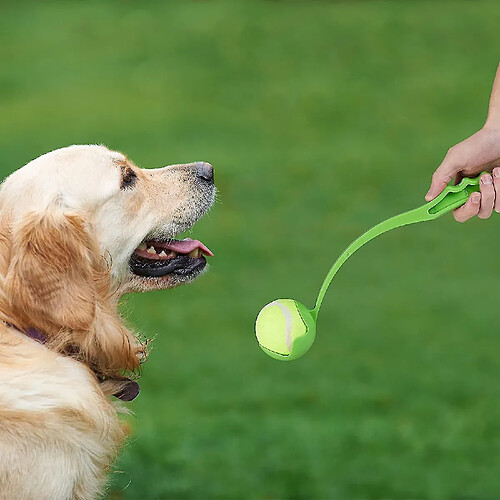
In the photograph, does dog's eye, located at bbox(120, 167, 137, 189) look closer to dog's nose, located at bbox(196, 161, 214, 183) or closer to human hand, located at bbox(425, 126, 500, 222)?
dog's nose, located at bbox(196, 161, 214, 183)

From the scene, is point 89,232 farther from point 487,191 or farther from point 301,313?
point 487,191

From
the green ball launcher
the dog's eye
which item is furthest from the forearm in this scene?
the dog's eye

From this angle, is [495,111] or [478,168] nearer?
[478,168]

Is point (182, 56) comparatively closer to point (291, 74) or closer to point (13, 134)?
point (291, 74)

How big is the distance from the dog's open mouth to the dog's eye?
0.83ft

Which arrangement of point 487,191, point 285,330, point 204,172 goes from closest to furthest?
1. point 487,191
2. point 285,330
3. point 204,172

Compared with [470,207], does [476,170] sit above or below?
above

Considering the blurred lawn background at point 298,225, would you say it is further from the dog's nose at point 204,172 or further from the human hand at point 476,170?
the human hand at point 476,170

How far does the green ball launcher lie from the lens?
3.88m

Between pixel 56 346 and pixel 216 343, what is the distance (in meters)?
4.68

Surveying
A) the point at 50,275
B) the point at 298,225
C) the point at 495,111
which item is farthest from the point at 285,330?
the point at 298,225

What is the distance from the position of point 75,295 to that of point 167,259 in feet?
2.07

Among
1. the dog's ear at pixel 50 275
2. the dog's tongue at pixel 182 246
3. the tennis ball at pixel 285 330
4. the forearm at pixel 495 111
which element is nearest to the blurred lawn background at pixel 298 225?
the dog's tongue at pixel 182 246

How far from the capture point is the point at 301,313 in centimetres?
407
